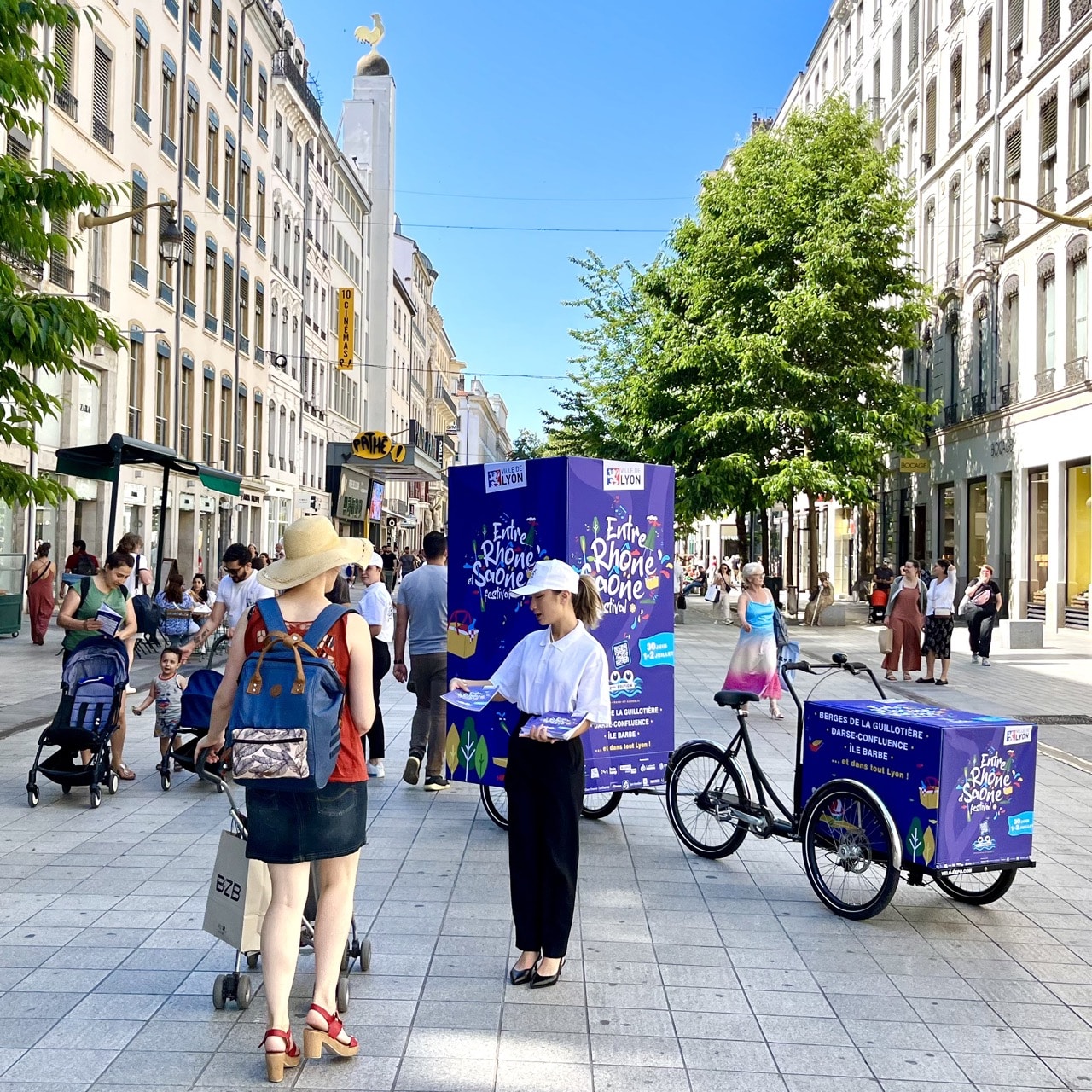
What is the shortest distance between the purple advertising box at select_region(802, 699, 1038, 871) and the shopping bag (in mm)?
3007

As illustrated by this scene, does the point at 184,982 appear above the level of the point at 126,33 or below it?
below

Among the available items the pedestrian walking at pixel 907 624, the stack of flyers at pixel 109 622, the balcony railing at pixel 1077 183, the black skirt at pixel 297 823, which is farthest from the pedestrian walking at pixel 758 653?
the balcony railing at pixel 1077 183

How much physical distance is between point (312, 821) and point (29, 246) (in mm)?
6265

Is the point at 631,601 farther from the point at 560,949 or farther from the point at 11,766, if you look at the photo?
the point at 11,766

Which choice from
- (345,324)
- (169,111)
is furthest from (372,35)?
(169,111)

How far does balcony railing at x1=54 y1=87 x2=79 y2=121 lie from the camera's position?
25.4 m

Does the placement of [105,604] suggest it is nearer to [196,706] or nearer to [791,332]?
[196,706]

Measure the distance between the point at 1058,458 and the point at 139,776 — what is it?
24.7m

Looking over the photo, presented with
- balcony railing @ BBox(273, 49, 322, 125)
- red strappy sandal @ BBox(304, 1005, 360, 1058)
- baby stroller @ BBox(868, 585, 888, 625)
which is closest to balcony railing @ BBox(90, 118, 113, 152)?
balcony railing @ BBox(273, 49, 322, 125)

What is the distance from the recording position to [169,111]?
33.0 meters

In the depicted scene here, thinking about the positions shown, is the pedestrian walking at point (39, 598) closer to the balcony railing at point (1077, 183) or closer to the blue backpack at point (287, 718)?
the blue backpack at point (287, 718)

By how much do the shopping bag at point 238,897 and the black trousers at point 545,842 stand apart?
3.24 ft

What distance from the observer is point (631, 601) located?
26.5 ft

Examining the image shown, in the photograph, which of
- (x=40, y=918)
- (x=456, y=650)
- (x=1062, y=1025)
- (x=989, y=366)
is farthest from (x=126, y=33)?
(x=1062, y=1025)
